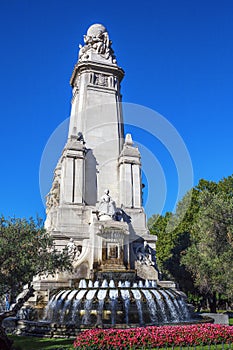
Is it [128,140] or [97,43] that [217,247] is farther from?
[97,43]

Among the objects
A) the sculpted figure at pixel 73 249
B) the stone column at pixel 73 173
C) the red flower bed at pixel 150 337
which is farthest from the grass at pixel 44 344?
the stone column at pixel 73 173

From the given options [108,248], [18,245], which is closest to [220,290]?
[108,248]

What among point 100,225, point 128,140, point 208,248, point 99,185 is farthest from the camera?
point 128,140

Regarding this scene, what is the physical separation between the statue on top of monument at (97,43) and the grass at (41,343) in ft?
82.8

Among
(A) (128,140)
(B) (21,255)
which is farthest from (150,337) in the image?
(A) (128,140)

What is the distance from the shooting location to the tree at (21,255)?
43.1ft

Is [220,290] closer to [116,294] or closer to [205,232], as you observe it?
[205,232]

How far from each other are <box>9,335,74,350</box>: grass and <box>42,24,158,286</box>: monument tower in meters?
5.88

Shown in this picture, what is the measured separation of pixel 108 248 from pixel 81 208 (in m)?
4.07

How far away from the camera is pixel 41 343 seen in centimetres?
1300

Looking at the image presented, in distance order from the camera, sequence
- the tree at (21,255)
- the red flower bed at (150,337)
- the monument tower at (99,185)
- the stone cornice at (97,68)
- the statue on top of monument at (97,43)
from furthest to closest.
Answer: the statue on top of monument at (97,43) → the stone cornice at (97,68) → the monument tower at (99,185) → the tree at (21,255) → the red flower bed at (150,337)

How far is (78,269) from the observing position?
70.0 feet

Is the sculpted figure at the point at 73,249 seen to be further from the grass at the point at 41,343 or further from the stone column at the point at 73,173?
the grass at the point at 41,343

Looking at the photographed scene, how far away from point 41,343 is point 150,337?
4425mm
